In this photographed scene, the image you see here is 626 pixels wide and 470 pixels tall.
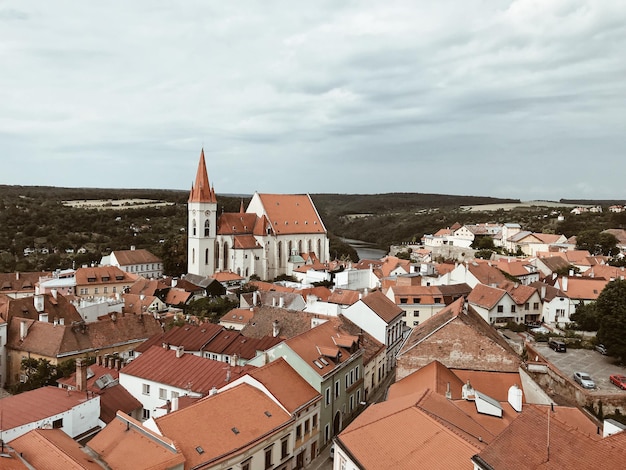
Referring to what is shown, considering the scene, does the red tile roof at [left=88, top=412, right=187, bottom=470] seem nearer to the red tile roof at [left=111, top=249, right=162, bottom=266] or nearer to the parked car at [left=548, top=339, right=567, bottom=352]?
the parked car at [left=548, top=339, right=567, bottom=352]

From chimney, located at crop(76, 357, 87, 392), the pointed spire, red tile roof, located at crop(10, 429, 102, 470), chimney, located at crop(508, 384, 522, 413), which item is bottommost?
chimney, located at crop(76, 357, 87, 392)

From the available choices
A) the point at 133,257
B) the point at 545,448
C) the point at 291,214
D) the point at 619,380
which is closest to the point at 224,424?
the point at 545,448

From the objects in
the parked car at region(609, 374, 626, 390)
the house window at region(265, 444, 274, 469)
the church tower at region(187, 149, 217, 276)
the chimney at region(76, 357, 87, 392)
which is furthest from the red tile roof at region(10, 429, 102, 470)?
the church tower at region(187, 149, 217, 276)

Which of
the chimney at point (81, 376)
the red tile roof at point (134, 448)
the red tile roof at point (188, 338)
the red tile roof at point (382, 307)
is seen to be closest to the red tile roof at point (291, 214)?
the red tile roof at point (382, 307)

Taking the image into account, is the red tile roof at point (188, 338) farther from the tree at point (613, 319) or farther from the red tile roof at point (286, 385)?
the tree at point (613, 319)

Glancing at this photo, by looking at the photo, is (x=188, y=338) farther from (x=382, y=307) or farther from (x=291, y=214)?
(x=291, y=214)
